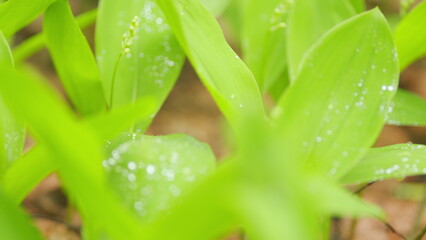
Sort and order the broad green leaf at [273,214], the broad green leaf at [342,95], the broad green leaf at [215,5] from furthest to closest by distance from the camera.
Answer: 1. the broad green leaf at [215,5]
2. the broad green leaf at [342,95]
3. the broad green leaf at [273,214]

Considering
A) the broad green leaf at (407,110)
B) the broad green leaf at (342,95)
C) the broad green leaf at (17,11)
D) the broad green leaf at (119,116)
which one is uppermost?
the broad green leaf at (17,11)

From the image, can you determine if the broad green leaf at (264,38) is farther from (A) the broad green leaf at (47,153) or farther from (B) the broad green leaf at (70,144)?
(B) the broad green leaf at (70,144)

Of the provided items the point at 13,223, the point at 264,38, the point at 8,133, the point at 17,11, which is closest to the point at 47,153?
the point at 13,223

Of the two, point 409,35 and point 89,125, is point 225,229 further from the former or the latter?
point 409,35

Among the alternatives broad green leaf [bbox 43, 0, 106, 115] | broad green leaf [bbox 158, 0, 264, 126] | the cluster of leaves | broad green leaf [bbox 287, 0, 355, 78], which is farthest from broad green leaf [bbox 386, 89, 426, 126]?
broad green leaf [bbox 43, 0, 106, 115]

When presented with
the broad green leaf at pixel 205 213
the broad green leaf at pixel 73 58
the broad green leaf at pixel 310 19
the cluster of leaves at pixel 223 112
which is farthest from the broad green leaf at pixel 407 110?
the broad green leaf at pixel 205 213

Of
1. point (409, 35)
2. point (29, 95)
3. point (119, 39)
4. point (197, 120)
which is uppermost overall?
point (29, 95)

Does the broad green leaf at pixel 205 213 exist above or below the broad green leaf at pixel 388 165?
above

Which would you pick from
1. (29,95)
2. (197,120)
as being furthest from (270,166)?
(197,120)
